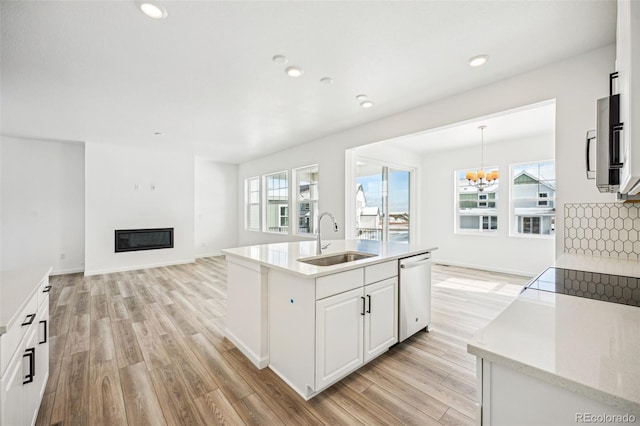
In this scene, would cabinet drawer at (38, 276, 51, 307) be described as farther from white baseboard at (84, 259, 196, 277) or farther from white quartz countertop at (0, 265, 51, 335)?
white baseboard at (84, 259, 196, 277)

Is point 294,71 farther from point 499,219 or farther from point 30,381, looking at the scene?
point 499,219

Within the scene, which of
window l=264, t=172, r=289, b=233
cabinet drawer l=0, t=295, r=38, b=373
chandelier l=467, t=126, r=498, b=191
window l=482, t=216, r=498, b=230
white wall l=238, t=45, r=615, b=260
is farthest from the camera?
window l=264, t=172, r=289, b=233

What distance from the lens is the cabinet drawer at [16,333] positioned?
1.08 m

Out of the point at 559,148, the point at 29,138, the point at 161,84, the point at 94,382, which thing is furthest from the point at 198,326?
the point at 29,138

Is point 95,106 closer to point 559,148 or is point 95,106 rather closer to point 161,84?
point 161,84

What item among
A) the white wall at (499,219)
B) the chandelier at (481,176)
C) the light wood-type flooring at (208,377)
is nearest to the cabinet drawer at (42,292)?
the light wood-type flooring at (208,377)

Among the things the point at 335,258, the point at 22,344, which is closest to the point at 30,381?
the point at 22,344

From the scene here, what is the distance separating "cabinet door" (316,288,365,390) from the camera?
5.85ft

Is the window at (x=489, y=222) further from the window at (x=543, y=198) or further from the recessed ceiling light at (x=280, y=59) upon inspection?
the recessed ceiling light at (x=280, y=59)

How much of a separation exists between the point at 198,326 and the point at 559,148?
4.09 m

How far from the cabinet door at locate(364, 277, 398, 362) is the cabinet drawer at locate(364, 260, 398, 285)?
0.14 feet

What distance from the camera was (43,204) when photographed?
17.4ft

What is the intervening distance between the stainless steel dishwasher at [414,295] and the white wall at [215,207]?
6.30 metres

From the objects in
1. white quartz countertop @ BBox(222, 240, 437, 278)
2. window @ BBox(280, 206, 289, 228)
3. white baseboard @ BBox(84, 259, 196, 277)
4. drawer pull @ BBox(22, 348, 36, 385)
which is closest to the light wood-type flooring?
drawer pull @ BBox(22, 348, 36, 385)
